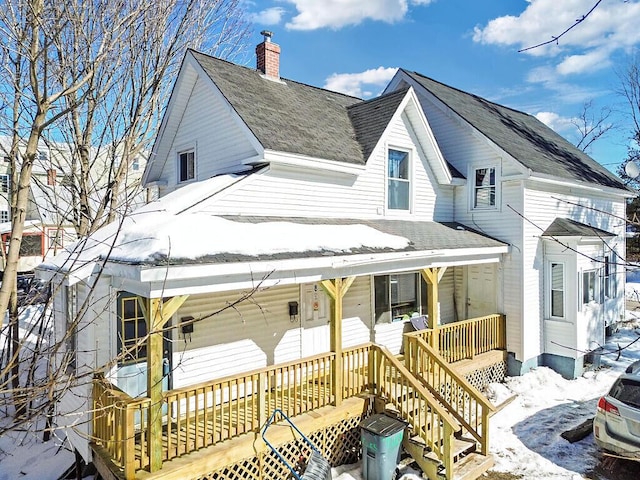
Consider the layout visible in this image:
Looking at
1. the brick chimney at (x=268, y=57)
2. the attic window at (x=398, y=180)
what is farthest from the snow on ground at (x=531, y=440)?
the brick chimney at (x=268, y=57)

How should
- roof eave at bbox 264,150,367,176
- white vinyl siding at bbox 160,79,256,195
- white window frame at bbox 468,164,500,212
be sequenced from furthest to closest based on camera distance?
white window frame at bbox 468,164,500,212
white vinyl siding at bbox 160,79,256,195
roof eave at bbox 264,150,367,176

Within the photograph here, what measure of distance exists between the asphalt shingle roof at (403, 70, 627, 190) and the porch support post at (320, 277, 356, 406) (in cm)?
727

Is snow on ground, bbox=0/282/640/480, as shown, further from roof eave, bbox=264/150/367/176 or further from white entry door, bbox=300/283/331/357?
roof eave, bbox=264/150/367/176

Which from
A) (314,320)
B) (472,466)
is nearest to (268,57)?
(314,320)

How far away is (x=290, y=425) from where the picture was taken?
6.80 m

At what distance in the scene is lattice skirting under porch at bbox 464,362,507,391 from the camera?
10.8m

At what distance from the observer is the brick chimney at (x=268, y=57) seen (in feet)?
41.2

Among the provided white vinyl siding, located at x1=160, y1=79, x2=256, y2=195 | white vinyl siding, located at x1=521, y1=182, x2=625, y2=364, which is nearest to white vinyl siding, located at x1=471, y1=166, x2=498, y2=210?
white vinyl siding, located at x1=521, y1=182, x2=625, y2=364

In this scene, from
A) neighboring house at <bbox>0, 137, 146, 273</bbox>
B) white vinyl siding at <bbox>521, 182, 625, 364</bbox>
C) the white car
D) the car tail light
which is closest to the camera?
neighboring house at <bbox>0, 137, 146, 273</bbox>

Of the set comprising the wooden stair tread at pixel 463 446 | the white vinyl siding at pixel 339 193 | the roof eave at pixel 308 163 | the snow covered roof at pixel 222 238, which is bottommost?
the wooden stair tread at pixel 463 446

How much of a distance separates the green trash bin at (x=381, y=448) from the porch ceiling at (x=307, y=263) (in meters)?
2.70

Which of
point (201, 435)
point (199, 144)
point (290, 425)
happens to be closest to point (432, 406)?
point (290, 425)

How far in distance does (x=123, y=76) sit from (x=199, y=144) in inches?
227

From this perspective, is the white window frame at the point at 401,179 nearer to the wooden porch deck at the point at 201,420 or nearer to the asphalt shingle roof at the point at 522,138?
the asphalt shingle roof at the point at 522,138
